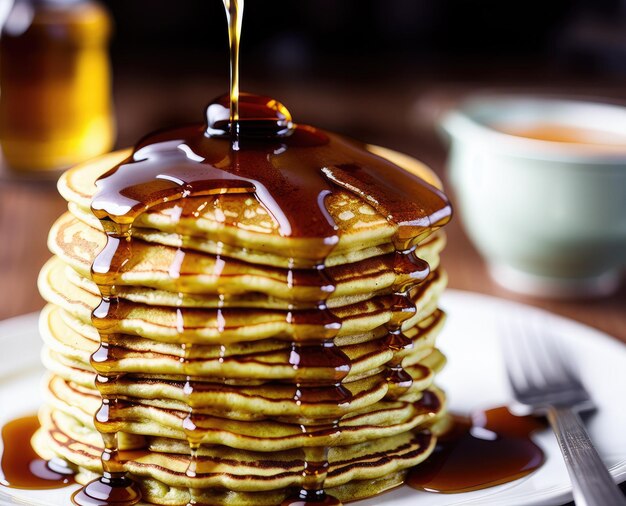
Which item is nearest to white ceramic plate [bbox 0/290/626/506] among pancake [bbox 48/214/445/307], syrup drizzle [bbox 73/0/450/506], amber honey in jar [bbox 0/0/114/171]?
syrup drizzle [bbox 73/0/450/506]

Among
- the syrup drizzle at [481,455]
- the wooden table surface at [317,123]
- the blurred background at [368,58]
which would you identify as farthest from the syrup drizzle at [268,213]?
the blurred background at [368,58]

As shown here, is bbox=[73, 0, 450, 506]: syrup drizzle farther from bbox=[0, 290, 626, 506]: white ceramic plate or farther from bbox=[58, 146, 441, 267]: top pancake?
bbox=[0, 290, 626, 506]: white ceramic plate

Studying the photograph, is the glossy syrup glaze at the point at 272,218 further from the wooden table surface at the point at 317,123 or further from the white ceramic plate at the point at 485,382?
the wooden table surface at the point at 317,123

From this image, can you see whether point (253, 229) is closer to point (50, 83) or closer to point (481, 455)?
point (481, 455)

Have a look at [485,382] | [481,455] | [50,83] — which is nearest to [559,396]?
[485,382]

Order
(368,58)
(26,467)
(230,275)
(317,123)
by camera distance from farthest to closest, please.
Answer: (368,58), (317,123), (26,467), (230,275)

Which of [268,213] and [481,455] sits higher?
[268,213]

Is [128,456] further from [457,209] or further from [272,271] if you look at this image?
[457,209]
